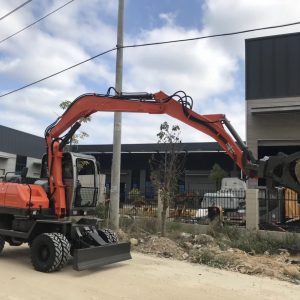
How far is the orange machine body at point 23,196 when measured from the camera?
1180 centimetres

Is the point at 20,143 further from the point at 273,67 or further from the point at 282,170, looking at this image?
the point at 282,170

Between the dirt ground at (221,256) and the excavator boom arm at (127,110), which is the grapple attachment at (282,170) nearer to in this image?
the excavator boom arm at (127,110)

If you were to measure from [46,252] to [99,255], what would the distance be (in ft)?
4.04

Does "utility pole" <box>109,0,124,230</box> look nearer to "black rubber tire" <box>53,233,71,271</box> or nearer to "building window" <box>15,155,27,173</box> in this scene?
"black rubber tire" <box>53,233,71,271</box>

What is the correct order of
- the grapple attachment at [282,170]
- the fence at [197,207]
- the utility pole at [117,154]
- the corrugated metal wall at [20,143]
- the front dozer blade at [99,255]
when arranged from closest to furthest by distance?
the grapple attachment at [282,170], the front dozer blade at [99,255], the utility pole at [117,154], the fence at [197,207], the corrugated metal wall at [20,143]

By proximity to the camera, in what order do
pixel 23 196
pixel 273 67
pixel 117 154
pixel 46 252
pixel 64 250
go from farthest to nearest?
1. pixel 273 67
2. pixel 117 154
3. pixel 23 196
4. pixel 46 252
5. pixel 64 250

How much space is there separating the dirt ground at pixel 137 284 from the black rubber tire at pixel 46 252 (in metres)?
0.22

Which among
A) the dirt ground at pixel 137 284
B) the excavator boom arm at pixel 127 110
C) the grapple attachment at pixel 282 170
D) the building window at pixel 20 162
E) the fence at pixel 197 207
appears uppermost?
the building window at pixel 20 162

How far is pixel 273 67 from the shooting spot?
26156mm

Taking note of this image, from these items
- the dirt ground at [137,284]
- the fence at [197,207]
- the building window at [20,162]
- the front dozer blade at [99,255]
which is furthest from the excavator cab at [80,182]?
the building window at [20,162]

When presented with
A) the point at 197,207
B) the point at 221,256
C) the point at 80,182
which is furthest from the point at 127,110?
the point at 197,207

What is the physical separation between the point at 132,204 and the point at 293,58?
11958 mm

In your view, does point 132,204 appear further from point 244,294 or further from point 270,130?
point 244,294

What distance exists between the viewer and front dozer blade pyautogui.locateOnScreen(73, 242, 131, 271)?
10383mm
